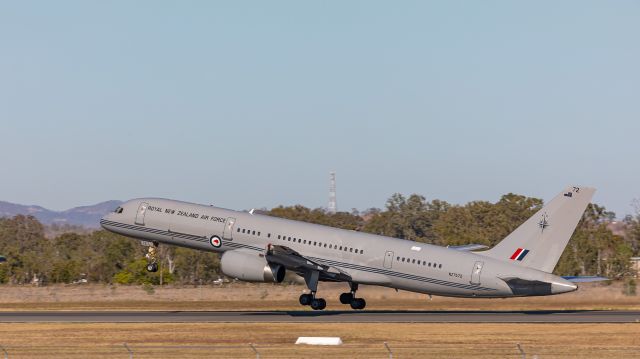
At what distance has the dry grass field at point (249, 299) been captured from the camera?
60656mm

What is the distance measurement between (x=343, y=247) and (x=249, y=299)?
12032mm

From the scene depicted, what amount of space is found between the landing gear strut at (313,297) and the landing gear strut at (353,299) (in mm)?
2630

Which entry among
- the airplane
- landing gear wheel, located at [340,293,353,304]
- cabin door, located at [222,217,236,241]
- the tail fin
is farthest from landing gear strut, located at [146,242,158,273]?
the tail fin

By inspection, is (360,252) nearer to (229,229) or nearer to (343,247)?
(343,247)

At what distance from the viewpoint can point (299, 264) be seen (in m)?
55.8

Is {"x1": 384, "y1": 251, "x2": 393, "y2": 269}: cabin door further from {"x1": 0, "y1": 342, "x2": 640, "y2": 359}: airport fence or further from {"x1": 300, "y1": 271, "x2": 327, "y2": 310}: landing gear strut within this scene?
{"x1": 0, "y1": 342, "x2": 640, "y2": 359}: airport fence

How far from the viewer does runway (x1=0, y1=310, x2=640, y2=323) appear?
165ft

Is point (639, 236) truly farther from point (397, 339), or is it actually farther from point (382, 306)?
point (397, 339)

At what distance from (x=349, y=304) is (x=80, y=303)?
1802 centimetres

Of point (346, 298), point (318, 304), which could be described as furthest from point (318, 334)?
point (346, 298)

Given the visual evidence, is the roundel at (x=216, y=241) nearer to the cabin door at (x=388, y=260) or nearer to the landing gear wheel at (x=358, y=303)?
the landing gear wheel at (x=358, y=303)

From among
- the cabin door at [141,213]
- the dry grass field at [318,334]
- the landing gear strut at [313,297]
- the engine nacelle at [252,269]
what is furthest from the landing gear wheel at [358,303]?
the cabin door at [141,213]

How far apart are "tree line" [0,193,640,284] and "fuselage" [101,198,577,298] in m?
26.0

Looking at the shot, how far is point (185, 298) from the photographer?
68.6 m
